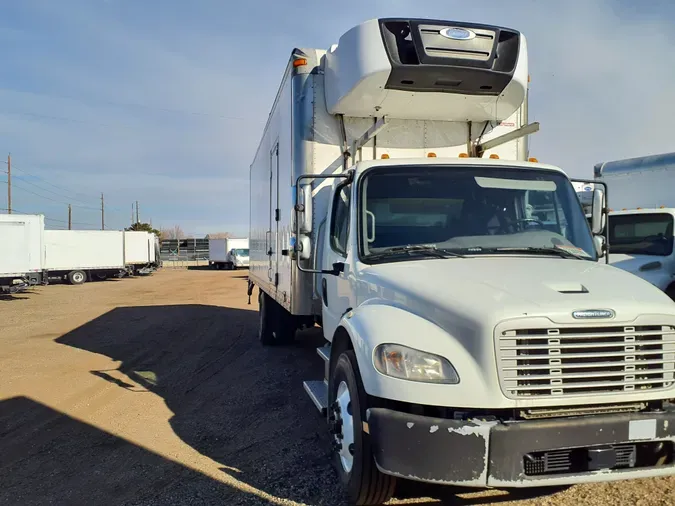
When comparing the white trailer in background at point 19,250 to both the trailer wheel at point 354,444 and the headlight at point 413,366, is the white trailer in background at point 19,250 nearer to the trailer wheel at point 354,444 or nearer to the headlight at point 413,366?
the trailer wheel at point 354,444

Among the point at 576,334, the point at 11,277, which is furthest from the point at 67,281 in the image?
the point at 576,334

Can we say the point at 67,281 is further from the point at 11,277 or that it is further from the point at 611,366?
the point at 611,366

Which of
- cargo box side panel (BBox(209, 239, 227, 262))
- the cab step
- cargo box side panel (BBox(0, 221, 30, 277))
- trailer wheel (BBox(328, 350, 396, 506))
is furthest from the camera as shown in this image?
cargo box side panel (BBox(209, 239, 227, 262))

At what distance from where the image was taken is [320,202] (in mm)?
5668

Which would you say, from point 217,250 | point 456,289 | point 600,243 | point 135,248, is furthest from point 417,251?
point 217,250

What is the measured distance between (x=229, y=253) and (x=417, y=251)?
146ft

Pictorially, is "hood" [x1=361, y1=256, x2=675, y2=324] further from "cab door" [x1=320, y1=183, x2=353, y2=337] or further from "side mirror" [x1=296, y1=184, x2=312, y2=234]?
"side mirror" [x1=296, y1=184, x2=312, y2=234]

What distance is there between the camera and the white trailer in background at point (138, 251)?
3375 centimetres

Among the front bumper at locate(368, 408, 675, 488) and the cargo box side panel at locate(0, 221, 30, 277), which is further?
the cargo box side panel at locate(0, 221, 30, 277)

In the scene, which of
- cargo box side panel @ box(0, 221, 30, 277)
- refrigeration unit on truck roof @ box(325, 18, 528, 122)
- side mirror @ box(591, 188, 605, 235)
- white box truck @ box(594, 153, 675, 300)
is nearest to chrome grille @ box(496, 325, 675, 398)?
side mirror @ box(591, 188, 605, 235)

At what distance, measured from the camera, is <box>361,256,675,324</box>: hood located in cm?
302

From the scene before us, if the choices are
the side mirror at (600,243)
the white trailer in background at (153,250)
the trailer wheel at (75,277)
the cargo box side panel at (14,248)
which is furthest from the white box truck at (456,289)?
the white trailer in background at (153,250)

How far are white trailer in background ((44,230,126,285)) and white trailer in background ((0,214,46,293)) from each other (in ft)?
19.9

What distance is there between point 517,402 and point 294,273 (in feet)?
10.9
